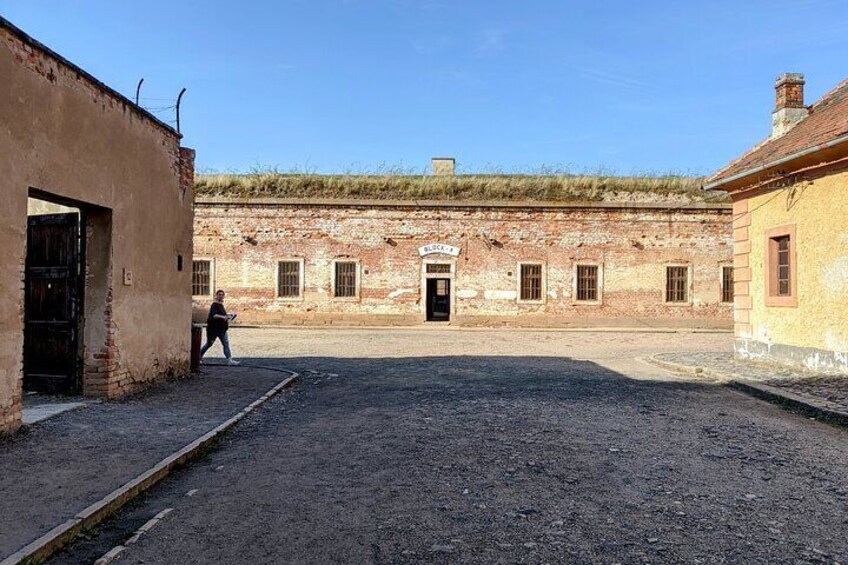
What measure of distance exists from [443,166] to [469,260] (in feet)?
20.6

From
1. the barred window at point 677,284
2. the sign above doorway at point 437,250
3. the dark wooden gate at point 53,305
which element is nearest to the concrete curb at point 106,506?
the dark wooden gate at point 53,305

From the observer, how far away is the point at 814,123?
1243 centimetres

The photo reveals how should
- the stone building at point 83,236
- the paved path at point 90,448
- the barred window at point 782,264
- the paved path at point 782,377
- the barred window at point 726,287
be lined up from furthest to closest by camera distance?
the barred window at point 726,287 → the barred window at point 782,264 → the paved path at point 782,377 → the stone building at point 83,236 → the paved path at point 90,448

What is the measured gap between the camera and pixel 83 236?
27.6 feet

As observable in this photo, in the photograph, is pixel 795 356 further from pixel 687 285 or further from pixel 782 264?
pixel 687 285

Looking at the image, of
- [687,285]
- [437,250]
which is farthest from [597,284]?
[437,250]

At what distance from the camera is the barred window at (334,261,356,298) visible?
26.8 meters

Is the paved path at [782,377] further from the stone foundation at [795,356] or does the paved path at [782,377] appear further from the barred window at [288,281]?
the barred window at [288,281]

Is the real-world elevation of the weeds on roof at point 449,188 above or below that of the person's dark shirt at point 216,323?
above

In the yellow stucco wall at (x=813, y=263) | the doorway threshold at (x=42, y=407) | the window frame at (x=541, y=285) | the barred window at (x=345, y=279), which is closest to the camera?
the doorway threshold at (x=42, y=407)

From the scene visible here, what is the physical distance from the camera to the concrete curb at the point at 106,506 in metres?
3.52

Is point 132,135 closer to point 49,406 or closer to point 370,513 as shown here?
point 49,406

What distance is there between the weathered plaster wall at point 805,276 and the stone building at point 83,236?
11066mm

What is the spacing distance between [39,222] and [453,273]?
19309 mm
